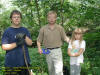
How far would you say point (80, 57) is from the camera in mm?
3273

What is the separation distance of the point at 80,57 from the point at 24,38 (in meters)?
1.38

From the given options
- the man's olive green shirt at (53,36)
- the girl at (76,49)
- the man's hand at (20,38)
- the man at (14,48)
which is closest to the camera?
the man's hand at (20,38)

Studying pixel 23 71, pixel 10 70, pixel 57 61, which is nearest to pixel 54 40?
pixel 57 61

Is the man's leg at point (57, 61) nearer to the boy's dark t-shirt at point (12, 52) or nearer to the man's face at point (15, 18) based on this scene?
the boy's dark t-shirt at point (12, 52)

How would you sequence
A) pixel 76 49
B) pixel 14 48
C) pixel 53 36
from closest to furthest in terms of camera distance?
pixel 14 48 < pixel 76 49 < pixel 53 36

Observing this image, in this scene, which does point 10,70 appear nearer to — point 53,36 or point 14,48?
point 14,48

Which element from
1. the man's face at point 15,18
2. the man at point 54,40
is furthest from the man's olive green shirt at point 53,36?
the man's face at point 15,18

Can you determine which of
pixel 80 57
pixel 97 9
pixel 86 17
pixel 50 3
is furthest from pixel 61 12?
pixel 80 57

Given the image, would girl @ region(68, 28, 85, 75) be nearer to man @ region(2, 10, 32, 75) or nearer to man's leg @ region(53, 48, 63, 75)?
man's leg @ region(53, 48, 63, 75)

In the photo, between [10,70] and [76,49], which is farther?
[76,49]

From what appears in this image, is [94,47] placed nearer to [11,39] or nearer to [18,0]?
[18,0]

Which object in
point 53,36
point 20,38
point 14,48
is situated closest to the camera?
point 20,38

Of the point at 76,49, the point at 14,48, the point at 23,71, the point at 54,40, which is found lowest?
the point at 23,71

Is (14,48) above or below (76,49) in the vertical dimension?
above
